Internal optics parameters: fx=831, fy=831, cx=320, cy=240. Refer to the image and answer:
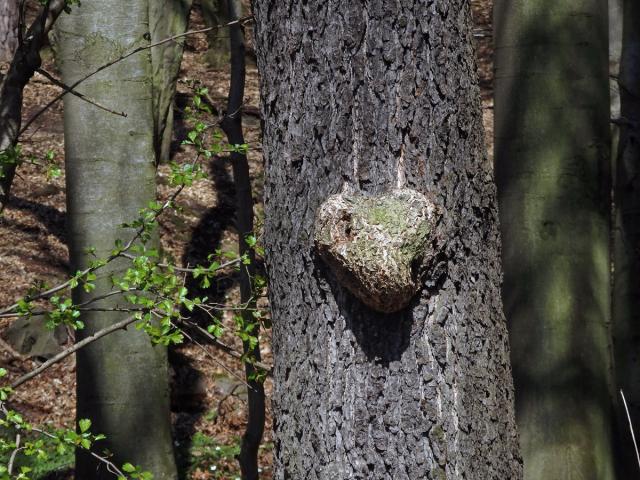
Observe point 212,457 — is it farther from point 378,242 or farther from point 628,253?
point 378,242

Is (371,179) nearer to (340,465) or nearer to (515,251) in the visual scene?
(340,465)

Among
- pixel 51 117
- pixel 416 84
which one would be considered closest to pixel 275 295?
pixel 416 84

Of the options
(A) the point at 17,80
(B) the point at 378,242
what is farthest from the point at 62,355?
(B) the point at 378,242

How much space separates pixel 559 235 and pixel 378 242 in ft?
9.14

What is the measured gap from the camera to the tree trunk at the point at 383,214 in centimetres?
218

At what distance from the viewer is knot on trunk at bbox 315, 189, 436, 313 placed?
2084mm

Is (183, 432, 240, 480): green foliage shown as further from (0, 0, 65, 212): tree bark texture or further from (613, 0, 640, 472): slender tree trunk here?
(0, 0, 65, 212): tree bark texture

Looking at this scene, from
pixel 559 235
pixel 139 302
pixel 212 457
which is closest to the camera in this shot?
pixel 139 302

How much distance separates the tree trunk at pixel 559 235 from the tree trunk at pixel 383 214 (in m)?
2.40

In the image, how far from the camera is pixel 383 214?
2117 millimetres

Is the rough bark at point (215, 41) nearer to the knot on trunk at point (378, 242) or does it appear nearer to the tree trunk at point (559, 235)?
the tree trunk at point (559, 235)

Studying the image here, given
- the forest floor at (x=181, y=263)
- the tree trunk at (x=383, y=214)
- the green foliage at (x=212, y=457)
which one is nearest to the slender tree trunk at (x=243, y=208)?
the forest floor at (x=181, y=263)

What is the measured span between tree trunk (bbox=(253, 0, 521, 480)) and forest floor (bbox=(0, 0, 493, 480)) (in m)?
3.75

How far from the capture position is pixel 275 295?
239 centimetres
